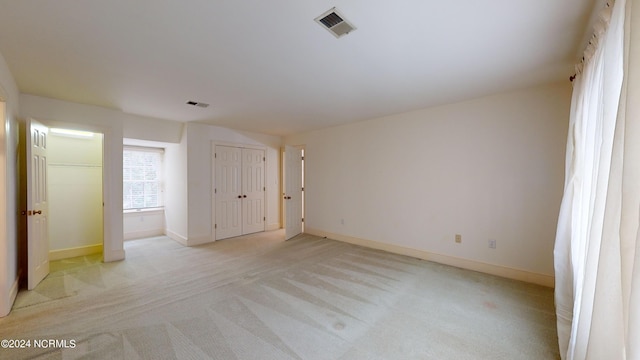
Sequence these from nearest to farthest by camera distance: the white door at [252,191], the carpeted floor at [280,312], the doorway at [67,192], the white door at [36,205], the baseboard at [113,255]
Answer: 1. the carpeted floor at [280,312]
2. the white door at [36,205]
3. the doorway at [67,192]
4. the baseboard at [113,255]
5. the white door at [252,191]

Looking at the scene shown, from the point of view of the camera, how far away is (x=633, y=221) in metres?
0.93

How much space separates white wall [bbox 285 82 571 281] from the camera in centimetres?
297

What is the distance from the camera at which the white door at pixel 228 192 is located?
5.13 m

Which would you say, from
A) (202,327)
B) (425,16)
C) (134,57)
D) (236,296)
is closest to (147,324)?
(202,327)

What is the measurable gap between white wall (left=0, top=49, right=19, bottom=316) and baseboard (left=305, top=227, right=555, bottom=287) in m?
4.41

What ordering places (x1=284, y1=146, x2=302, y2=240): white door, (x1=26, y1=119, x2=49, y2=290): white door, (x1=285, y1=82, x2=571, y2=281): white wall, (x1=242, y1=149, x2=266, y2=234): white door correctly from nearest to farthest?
(x1=26, y1=119, x2=49, y2=290): white door → (x1=285, y1=82, x2=571, y2=281): white wall → (x1=284, y1=146, x2=302, y2=240): white door → (x1=242, y1=149, x2=266, y2=234): white door

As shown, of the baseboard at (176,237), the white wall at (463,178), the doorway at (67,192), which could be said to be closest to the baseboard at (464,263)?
the white wall at (463,178)

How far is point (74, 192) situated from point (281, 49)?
460 centimetres

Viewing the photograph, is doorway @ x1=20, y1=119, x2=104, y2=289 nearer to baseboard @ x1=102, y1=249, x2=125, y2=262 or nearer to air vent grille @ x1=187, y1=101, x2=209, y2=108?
baseboard @ x1=102, y1=249, x2=125, y2=262

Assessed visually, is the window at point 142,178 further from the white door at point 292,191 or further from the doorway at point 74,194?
the white door at point 292,191

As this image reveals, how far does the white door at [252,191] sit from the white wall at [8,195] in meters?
3.31

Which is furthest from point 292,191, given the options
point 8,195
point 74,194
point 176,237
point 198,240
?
point 8,195

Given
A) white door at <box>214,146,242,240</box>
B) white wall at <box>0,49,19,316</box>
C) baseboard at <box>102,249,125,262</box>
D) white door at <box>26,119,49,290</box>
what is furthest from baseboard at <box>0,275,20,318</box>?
white door at <box>214,146,242,240</box>

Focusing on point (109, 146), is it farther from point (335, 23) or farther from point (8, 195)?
point (335, 23)
